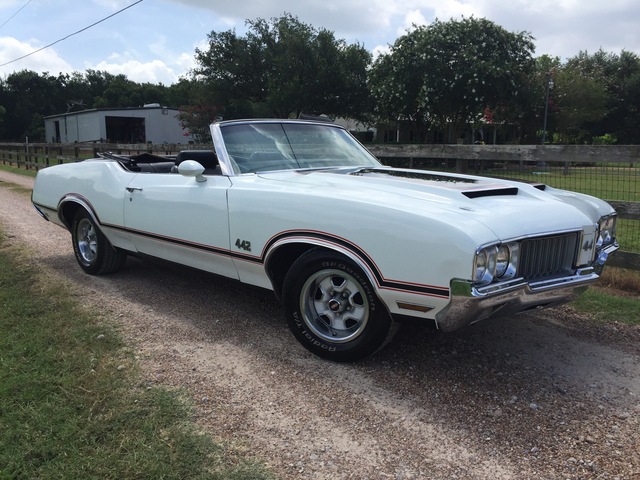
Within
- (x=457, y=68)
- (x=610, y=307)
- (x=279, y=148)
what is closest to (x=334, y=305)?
(x=279, y=148)

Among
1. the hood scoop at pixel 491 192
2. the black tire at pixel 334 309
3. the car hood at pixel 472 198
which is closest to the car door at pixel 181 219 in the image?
the car hood at pixel 472 198

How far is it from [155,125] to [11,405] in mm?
50812

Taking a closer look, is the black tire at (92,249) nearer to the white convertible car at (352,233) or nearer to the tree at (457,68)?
the white convertible car at (352,233)

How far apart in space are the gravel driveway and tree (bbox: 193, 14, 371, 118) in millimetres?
32321

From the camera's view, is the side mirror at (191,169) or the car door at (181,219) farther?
the side mirror at (191,169)

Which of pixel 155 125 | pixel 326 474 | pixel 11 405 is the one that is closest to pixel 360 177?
pixel 326 474

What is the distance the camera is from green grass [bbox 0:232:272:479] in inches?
94.8

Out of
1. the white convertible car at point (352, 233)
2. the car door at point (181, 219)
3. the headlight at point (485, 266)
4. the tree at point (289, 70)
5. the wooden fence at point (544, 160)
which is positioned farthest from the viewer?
the tree at point (289, 70)

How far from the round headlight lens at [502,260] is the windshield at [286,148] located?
6.46 ft

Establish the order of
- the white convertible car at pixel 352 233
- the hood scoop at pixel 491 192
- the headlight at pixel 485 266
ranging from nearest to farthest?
the headlight at pixel 485 266
the white convertible car at pixel 352 233
the hood scoop at pixel 491 192

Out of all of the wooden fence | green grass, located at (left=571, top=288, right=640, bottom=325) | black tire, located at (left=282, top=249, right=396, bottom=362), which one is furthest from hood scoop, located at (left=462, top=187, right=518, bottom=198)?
the wooden fence

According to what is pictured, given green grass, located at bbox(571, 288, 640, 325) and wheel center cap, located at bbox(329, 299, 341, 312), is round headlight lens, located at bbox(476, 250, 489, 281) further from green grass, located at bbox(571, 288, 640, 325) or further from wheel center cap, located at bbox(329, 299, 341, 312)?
green grass, located at bbox(571, 288, 640, 325)

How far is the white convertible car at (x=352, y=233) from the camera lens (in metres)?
2.85

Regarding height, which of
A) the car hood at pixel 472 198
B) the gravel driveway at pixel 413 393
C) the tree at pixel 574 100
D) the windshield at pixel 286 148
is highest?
the tree at pixel 574 100
